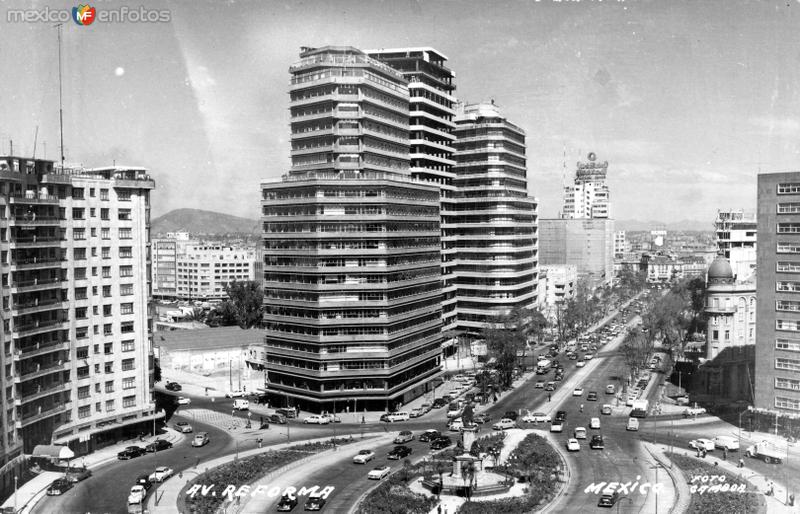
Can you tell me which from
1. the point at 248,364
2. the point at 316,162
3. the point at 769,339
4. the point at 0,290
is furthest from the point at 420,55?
the point at 0,290

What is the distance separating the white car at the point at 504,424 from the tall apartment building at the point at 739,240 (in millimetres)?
66918

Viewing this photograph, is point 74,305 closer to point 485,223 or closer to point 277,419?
point 277,419

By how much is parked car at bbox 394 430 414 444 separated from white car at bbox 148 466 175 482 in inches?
814

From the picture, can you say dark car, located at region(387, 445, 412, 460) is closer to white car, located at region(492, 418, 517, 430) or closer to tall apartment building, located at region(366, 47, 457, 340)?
white car, located at region(492, 418, 517, 430)

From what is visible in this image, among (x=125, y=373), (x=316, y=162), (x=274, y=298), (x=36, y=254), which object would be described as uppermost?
(x=316, y=162)

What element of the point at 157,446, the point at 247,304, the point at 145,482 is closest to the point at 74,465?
the point at 157,446

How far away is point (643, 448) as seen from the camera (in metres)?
68.8

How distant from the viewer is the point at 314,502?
Answer: 53.8 meters

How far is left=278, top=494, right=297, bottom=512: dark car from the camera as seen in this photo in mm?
53062

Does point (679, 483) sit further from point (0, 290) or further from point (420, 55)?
point (420, 55)

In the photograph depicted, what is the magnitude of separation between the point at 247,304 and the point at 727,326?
94.2 metres

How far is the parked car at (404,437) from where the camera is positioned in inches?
2798

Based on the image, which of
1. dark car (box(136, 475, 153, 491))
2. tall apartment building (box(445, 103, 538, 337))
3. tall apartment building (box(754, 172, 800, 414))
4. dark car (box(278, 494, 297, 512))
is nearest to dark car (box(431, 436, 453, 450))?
dark car (box(278, 494, 297, 512))

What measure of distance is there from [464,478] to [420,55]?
237 feet
